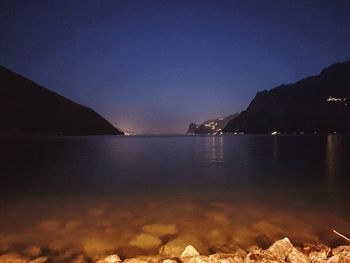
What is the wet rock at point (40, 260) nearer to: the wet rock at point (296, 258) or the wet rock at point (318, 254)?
the wet rock at point (296, 258)

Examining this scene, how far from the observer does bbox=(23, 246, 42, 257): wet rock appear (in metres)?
8.09

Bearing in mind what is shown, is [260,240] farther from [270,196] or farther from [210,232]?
[270,196]

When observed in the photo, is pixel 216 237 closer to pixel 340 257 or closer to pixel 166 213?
pixel 166 213

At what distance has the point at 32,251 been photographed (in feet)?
27.2

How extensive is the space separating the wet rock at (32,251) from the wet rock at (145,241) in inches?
109

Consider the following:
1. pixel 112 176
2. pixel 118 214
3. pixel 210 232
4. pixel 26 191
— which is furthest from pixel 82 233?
pixel 112 176

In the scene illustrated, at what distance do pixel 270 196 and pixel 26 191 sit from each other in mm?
15397

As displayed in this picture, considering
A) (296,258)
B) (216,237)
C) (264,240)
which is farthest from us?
(216,237)

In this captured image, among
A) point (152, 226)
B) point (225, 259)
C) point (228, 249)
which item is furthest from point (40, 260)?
point (228, 249)

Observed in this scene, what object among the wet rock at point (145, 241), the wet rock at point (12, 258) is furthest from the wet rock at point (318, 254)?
the wet rock at point (12, 258)

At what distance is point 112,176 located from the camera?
24.1 metres

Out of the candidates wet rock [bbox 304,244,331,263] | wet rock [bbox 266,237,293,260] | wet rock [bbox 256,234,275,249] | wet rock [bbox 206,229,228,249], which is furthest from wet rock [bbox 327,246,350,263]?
wet rock [bbox 206,229,228,249]

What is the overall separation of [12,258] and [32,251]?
84 centimetres

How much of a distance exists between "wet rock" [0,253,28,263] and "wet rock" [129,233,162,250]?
3098mm
